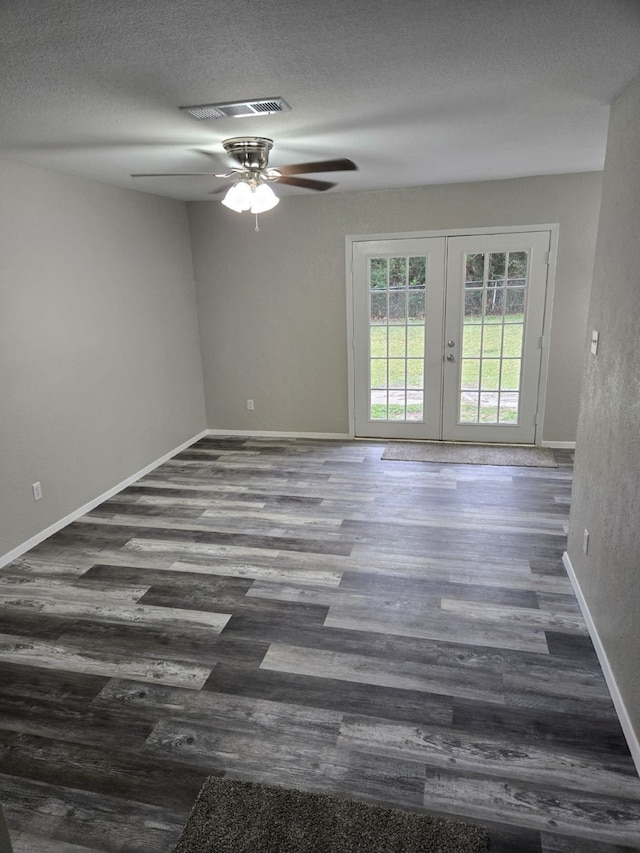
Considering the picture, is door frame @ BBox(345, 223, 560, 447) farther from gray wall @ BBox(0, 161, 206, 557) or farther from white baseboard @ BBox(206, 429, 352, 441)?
gray wall @ BBox(0, 161, 206, 557)

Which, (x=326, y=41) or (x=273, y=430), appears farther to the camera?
(x=273, y=430)

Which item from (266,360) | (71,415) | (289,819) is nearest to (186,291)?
(266,360)

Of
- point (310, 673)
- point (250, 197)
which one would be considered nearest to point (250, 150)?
point (250, 197)

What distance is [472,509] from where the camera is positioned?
4066 millimetres

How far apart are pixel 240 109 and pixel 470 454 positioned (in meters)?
3.76

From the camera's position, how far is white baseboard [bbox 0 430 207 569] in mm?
3545

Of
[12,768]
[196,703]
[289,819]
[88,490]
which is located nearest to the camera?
[289,819]

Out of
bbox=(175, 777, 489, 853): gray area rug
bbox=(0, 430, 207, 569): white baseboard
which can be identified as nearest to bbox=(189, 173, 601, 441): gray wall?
bbox=(0, 430, 207, 569): white baseboard

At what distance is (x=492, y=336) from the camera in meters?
5.26

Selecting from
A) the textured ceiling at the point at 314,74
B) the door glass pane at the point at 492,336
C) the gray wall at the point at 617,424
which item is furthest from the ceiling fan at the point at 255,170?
the door glass pane at the point at 492,336

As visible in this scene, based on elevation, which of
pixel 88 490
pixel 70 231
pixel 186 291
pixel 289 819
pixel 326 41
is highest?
pixel 326 41

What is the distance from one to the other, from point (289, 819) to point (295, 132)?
10.5 feet

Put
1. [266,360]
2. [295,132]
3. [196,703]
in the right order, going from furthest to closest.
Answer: [266,360] → [295,132] → [196,703]

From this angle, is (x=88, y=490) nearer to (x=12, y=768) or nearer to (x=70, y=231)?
(x=70, y=231)
